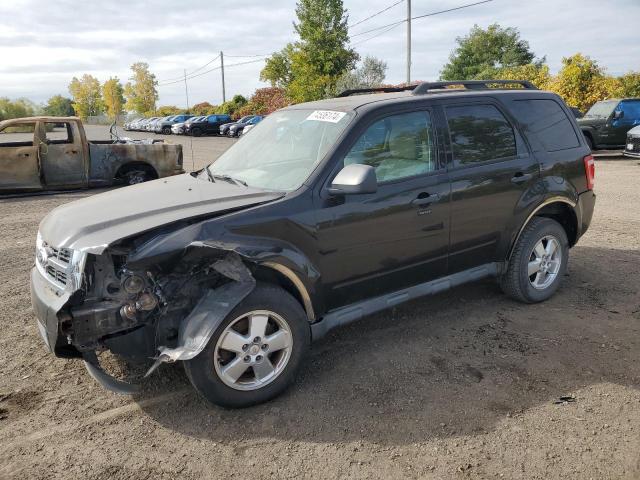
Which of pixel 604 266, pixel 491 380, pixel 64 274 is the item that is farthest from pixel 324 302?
pixel 604 266

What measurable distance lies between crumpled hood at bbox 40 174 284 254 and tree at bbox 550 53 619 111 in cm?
2252

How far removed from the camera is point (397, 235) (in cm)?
363

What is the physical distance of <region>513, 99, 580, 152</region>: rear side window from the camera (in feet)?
14.8

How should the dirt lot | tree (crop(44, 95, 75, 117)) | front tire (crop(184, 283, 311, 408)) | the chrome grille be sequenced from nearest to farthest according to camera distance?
1. the dirt lot
2. front tire (crop(184, 283, 311, 408))
3. the chrome grille
4. tree (crop(44, 95, 75, 117))

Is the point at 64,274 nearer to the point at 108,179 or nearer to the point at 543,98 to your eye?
the point at 543,98

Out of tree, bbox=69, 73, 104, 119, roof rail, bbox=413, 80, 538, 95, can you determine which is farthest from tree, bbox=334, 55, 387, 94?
tree, bbox=69, 73, 104, 119

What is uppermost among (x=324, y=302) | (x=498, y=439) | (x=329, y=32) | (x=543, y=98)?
(x=329, y=32)

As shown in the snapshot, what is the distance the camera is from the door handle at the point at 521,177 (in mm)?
4250

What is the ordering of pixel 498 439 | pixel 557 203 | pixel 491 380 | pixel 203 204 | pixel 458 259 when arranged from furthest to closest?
pixel 557 203, pixel 458 259, pixel 491 380, pixel 203 204, pixel 498 439

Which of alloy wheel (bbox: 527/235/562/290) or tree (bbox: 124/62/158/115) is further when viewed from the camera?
tree (bbox: 124/62/158/115)

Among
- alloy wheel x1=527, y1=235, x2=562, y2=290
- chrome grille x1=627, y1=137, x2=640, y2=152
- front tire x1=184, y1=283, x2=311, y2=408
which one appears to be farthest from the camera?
chrome grille x1=627, y1=137, x2=640, y2=152

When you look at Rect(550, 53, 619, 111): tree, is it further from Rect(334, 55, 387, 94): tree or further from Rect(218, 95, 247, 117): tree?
Rect(218, 95, 247, 117): tree

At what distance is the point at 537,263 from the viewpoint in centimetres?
456

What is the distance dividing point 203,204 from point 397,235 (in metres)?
1.36
